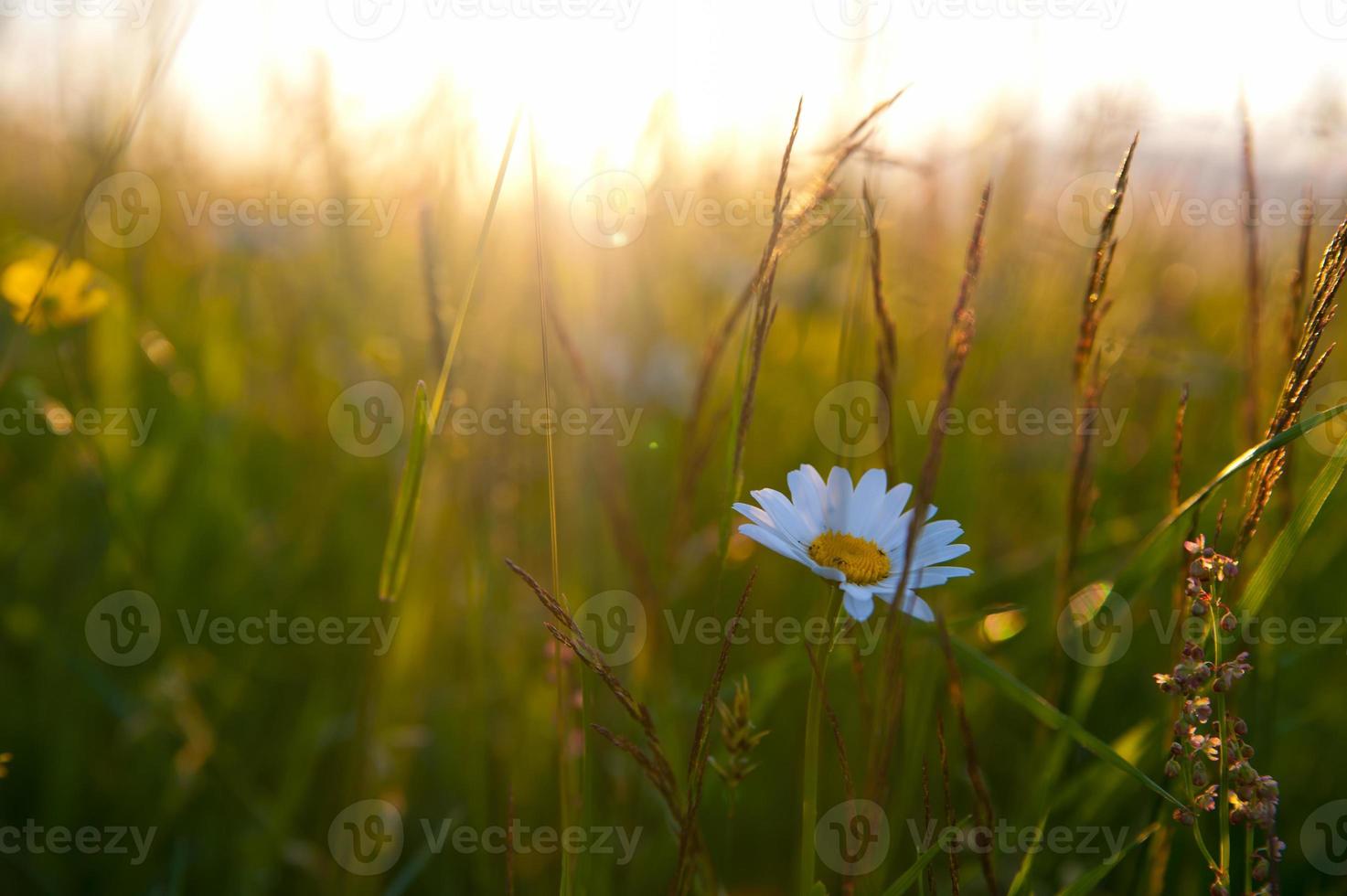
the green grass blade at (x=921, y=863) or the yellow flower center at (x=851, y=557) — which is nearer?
the green grass blade at (x=921, y=863)

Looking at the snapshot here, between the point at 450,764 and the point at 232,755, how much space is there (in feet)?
1.21

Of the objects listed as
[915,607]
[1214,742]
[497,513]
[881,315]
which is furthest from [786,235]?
[497,513]

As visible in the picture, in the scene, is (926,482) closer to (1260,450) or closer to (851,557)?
(851,557)

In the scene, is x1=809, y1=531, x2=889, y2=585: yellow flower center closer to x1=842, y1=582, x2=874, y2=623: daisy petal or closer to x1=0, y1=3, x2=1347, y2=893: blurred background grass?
x1=842, y1=582, x2=874, y2=623: daisy petal

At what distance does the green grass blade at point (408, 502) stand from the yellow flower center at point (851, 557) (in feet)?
1.31

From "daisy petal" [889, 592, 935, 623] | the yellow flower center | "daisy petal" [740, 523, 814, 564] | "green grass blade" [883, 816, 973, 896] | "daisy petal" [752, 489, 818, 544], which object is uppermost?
"daisy petal" [752, 489, 818, 544]

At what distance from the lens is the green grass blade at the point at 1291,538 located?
791 millimetres

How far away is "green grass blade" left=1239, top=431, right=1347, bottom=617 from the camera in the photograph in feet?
2.60

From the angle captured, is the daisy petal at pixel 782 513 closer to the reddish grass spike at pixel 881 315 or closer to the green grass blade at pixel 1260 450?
the reddish grass spike at pixel 881 315

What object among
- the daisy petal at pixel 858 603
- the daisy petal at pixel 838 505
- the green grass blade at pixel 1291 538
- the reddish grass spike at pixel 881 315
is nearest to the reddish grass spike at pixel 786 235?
the reddish grass spike at pixel 881 315

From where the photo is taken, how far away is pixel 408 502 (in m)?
0.85

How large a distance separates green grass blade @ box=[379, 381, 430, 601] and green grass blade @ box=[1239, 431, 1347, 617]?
81cm

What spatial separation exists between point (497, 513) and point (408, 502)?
548mm

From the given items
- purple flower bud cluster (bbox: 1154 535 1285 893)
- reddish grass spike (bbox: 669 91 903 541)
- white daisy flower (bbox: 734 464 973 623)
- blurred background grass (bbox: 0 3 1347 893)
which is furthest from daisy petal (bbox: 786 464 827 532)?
purple flower bud cluster (bbox: 1154 535 1285 893)
